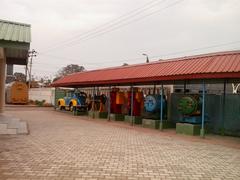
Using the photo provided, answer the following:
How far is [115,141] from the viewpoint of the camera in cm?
1173

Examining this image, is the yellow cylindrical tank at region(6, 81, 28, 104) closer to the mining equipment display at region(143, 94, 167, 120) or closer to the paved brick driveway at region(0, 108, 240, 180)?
the mining equipment display at region(143, 94, 167, 120)

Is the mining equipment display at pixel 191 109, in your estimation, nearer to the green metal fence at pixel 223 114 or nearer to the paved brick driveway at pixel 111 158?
the green metal fence at pixel 223 114

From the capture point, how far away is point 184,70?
46.8 feet

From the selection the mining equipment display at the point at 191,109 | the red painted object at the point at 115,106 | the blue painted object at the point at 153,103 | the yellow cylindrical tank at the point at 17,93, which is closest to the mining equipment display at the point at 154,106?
the blue painted object at the point at 153,103

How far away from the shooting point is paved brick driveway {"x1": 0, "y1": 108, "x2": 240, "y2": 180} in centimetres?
699

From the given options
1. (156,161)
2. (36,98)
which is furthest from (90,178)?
(36,98)

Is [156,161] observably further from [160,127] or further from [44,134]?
[160,127]

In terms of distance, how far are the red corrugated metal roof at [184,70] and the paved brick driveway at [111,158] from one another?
2.71 m

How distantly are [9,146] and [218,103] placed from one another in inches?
386

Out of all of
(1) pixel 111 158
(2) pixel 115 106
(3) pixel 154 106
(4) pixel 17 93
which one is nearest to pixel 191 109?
(3) pixel 154 106

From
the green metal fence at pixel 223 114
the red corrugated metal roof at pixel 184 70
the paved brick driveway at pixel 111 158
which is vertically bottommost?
the paved brick driveway at pixel 111 158

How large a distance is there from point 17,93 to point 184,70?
28890 millimetres

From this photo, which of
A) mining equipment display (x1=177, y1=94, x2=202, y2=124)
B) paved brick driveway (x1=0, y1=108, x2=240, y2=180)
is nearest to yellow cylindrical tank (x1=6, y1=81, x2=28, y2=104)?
mining equipment display (x1=177, y1=94, x2=202, y2=124)

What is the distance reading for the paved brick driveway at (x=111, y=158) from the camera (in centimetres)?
699
